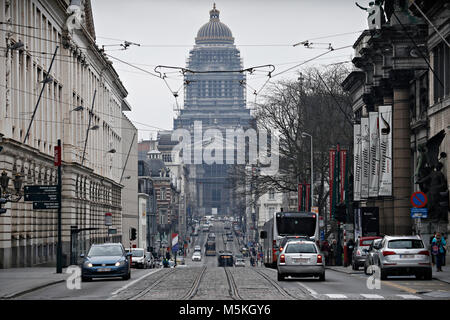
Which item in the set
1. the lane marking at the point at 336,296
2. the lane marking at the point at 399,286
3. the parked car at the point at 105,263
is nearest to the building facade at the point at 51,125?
the parked car at the point at 105,263

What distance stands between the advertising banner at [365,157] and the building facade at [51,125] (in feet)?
52.6

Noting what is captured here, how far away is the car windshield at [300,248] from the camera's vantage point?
122ft

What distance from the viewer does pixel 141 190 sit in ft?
533

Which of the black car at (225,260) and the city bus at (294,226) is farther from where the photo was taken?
the black car at (225,260)

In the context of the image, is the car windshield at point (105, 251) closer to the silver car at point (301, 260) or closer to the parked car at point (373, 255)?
the silver car at point (301, 260)

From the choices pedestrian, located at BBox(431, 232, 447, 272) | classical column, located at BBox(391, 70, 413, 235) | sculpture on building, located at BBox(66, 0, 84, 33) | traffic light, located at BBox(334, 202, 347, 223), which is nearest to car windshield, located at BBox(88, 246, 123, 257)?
pedestrian, located at BBox(431, 232, 447, 272)

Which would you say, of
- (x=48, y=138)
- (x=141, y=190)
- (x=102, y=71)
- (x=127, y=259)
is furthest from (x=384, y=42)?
(x=141, y=190)

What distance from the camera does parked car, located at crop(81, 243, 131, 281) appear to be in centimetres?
3947

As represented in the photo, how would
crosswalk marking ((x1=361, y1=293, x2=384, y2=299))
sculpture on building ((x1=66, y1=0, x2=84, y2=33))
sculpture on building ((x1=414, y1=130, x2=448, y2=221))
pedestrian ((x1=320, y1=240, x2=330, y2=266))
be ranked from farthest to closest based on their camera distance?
sculpture on building ((x1=66, y1=0, x2=84, y2=33)) → pedestrian ((x1=320, y1=240, x2=330, y2=266)) → sculpture on building ((x1=414, y1=130, x2=448, y2=221)) → crosswalk marking ((x1=361, y1=293, x2=384, y2=299))

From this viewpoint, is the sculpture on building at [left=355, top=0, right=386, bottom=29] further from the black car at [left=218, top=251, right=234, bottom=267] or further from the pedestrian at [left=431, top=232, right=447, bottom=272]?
the black car at [left=218, top=251, right=234, bottom=267]

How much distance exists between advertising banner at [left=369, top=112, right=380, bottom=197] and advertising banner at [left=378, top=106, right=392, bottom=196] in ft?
2.75

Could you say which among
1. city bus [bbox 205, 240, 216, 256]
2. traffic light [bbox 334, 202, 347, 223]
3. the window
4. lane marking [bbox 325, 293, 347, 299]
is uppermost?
the window
